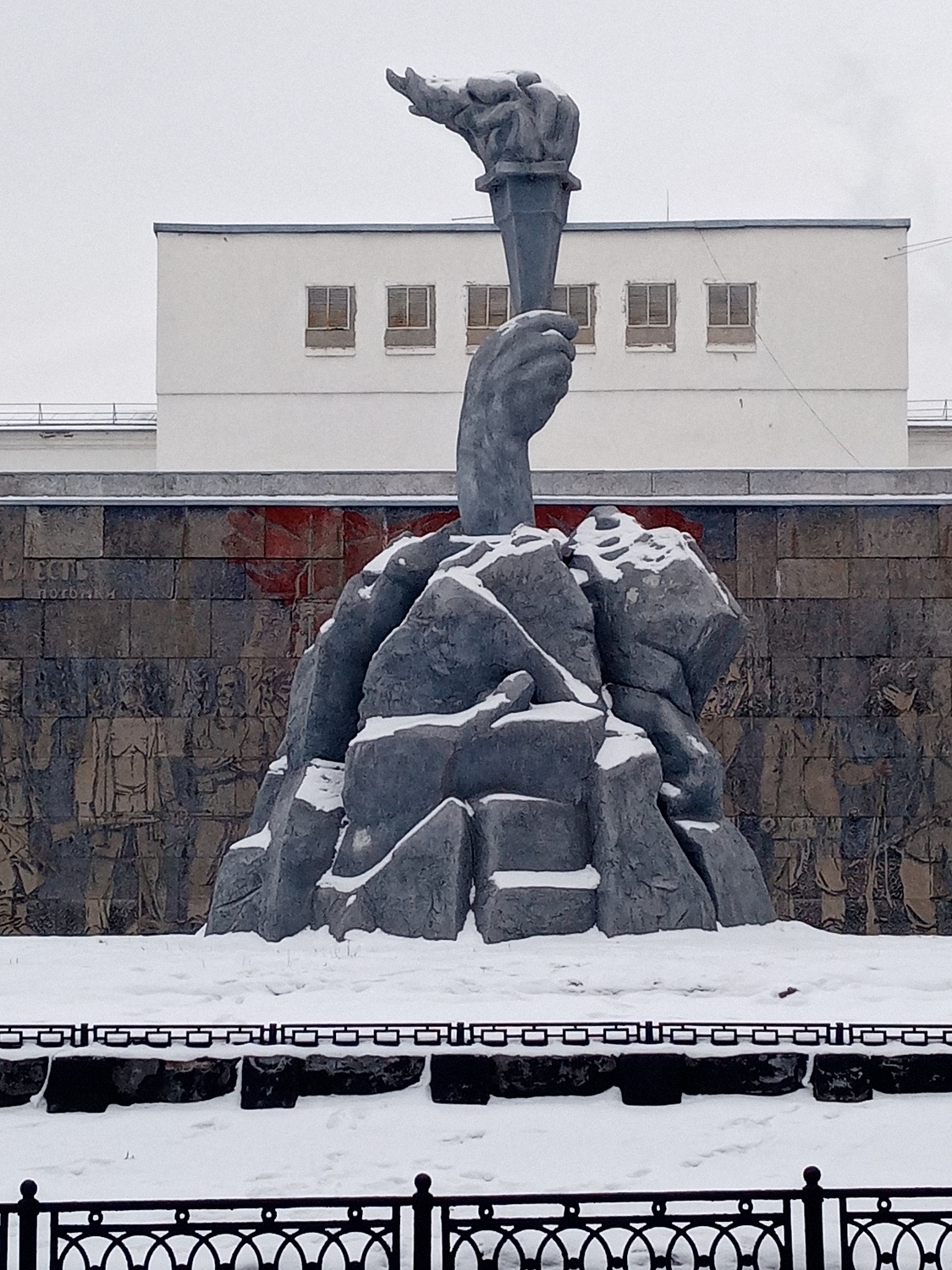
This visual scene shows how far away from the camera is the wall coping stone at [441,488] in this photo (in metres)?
15.5

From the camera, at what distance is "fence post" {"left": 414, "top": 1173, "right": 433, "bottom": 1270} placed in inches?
171

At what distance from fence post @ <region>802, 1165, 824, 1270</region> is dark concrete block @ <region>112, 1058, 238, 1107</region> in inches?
105

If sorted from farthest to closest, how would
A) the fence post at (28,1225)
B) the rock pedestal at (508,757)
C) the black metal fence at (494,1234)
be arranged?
the rock pedestal at (508,757)
the black metal fence at (494,1234)
the fence post at (28,1225)

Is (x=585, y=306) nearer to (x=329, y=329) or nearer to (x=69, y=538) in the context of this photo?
(x=329, y=329)

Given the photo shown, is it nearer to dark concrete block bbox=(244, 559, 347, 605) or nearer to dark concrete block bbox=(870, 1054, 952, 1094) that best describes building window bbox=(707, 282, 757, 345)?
dark concrete block bbox=(244, 559, 347, 605)

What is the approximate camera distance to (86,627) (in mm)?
15336

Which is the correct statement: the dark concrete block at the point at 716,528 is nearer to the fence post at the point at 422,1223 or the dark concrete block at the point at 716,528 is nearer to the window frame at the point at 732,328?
the window frame at the point at 732,328

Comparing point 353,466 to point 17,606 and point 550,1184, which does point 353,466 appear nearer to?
point 17,606

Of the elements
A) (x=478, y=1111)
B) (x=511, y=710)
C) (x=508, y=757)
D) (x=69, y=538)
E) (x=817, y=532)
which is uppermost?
(x=817, y=532)

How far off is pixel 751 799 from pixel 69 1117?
31.9 ft

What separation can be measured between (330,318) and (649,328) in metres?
3.91

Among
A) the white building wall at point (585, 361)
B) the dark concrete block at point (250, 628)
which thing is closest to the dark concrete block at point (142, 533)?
the dark concrete block at point (250, 628)

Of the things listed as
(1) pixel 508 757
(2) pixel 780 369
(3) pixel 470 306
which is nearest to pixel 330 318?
(3) pixel 470 306

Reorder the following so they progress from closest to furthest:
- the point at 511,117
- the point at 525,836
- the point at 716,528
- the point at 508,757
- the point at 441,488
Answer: the point at 525,836, the point at 508,757, the point at 511,117, the point at 716,528, the point at 441,488
